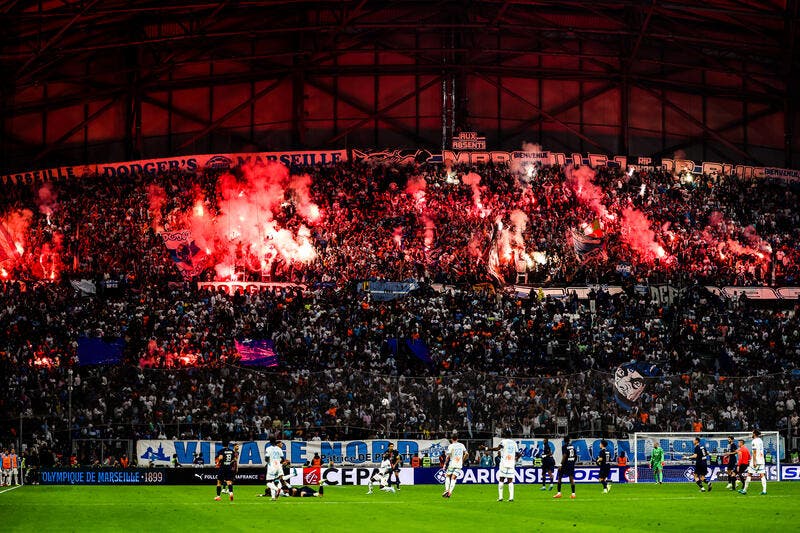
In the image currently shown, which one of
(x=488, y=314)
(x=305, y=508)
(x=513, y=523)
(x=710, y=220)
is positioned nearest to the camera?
(x=513, y=523)

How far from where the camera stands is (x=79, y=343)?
51.2 m

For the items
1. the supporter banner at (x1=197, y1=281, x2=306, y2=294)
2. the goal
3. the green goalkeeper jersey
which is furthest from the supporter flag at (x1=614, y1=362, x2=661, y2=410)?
the supporter banner at (x1=197, y1=281, x2=306, y2=294)

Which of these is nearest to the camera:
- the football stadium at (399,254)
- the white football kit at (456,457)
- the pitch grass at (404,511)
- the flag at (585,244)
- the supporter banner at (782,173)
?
the pitch grass at (404,511)

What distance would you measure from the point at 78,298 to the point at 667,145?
1491 inches

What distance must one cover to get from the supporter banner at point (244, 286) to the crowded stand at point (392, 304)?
43 cm

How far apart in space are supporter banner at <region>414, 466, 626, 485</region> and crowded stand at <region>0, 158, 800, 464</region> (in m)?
1.71

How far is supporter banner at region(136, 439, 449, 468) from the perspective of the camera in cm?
4234

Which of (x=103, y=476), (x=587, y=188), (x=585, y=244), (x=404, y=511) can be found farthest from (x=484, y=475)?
(x=587, y=188)

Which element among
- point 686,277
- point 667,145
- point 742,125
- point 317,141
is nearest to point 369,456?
point 686,277

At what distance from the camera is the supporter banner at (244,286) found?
190 ft

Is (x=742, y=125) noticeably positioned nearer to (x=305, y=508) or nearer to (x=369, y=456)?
(x=369, y=456)

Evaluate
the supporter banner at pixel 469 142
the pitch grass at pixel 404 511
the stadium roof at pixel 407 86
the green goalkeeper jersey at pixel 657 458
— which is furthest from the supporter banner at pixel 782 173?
the pitch grass at pixel 404 511

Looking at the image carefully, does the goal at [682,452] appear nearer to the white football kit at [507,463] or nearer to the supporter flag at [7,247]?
the white football kit at [507,463]

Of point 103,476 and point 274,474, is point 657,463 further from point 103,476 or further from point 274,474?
point 103,476
